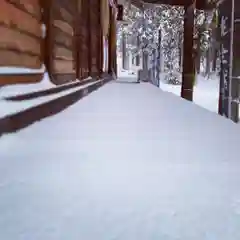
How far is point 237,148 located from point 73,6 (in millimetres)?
5336

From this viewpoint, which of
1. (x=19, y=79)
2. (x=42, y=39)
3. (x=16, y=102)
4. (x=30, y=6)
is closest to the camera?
(x=16, y=102)

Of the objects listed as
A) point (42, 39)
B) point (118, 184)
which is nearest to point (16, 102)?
point (118, 184)

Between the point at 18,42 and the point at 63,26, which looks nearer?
the point at 18,42

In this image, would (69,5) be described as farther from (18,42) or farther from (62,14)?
(18,42)

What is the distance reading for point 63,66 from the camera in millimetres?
6832

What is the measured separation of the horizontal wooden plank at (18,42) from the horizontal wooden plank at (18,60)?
5cm

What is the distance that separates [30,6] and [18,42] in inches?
25.5

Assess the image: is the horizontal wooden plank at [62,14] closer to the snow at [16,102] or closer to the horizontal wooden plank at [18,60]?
the horizontal wooden plank at [18,60]

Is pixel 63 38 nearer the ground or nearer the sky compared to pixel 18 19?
nearer the ground

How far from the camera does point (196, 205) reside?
76.0 inches

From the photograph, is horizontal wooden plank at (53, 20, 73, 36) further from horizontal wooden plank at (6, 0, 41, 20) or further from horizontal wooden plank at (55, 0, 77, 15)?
horizontal wooden plank at (6, 0, 41, 20)

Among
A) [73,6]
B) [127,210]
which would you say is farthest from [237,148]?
[73,6]

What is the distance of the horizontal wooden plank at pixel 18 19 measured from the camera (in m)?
3.78

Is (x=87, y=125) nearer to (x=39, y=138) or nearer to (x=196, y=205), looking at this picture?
(x=39, y=138)
